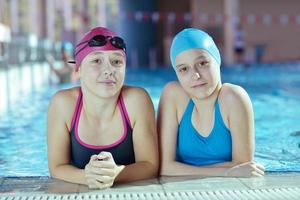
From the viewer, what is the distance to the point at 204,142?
2.48 meters

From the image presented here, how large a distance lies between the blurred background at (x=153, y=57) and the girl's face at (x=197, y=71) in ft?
3.00

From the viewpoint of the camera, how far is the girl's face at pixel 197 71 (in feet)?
7.70

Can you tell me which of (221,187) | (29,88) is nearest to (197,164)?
(221,187)

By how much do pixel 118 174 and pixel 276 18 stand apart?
17637 mm

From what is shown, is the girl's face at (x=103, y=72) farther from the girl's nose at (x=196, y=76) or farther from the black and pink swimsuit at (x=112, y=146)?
the girl's nose at (x=196, y=76)

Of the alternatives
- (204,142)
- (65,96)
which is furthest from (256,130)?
(65,96)

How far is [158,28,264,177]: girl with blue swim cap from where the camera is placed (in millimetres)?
2367

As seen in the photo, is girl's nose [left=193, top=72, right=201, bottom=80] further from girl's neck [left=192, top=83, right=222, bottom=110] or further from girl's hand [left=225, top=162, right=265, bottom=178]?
girl's hand [left=225, top=162, right=265, bottom=178]

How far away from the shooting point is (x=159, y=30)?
20828 mm

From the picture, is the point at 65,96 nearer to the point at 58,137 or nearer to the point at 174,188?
the point at 58,137

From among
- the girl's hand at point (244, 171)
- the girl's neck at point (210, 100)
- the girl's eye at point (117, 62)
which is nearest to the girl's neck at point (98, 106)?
the girl's eye at point (117, 62)

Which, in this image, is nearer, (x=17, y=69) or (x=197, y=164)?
(x=197, y=164)

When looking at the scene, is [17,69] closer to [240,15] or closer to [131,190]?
[131,190]

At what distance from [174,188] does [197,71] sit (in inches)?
19.8
